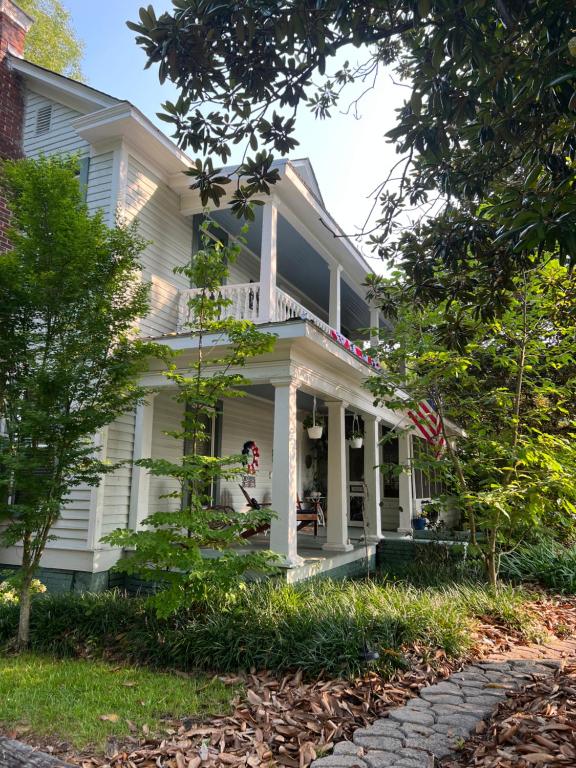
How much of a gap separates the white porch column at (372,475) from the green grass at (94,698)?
6448 mm

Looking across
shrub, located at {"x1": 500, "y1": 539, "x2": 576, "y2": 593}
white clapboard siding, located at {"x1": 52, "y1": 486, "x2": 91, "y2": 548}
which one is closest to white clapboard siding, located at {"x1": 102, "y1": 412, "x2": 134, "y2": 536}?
white clapboard siding, located at {"x1": 52, "y1": 486, "x2": 91, "y2": 548}

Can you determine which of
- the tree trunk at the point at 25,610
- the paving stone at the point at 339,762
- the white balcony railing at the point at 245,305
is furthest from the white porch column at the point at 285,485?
the paving stone at the point at 339,762

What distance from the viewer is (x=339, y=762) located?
296 cm

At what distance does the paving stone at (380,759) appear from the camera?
291cm

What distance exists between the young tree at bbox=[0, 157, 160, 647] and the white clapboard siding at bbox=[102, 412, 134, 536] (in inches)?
74.2

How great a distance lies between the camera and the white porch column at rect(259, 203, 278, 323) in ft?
26.5

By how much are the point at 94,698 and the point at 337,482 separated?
539cm

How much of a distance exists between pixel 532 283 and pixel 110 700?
6469 millimetres

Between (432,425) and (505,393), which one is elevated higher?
(505,393)

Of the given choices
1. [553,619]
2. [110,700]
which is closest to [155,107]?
[110,700]

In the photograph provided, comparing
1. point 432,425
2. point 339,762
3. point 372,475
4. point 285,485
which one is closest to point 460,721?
point 339,762

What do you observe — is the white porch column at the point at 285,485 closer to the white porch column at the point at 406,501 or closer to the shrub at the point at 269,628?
the shrub at the point at 269,628

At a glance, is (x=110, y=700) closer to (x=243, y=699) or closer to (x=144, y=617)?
(x=243, y=699)

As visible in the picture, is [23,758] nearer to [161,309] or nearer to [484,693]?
[484,693]
